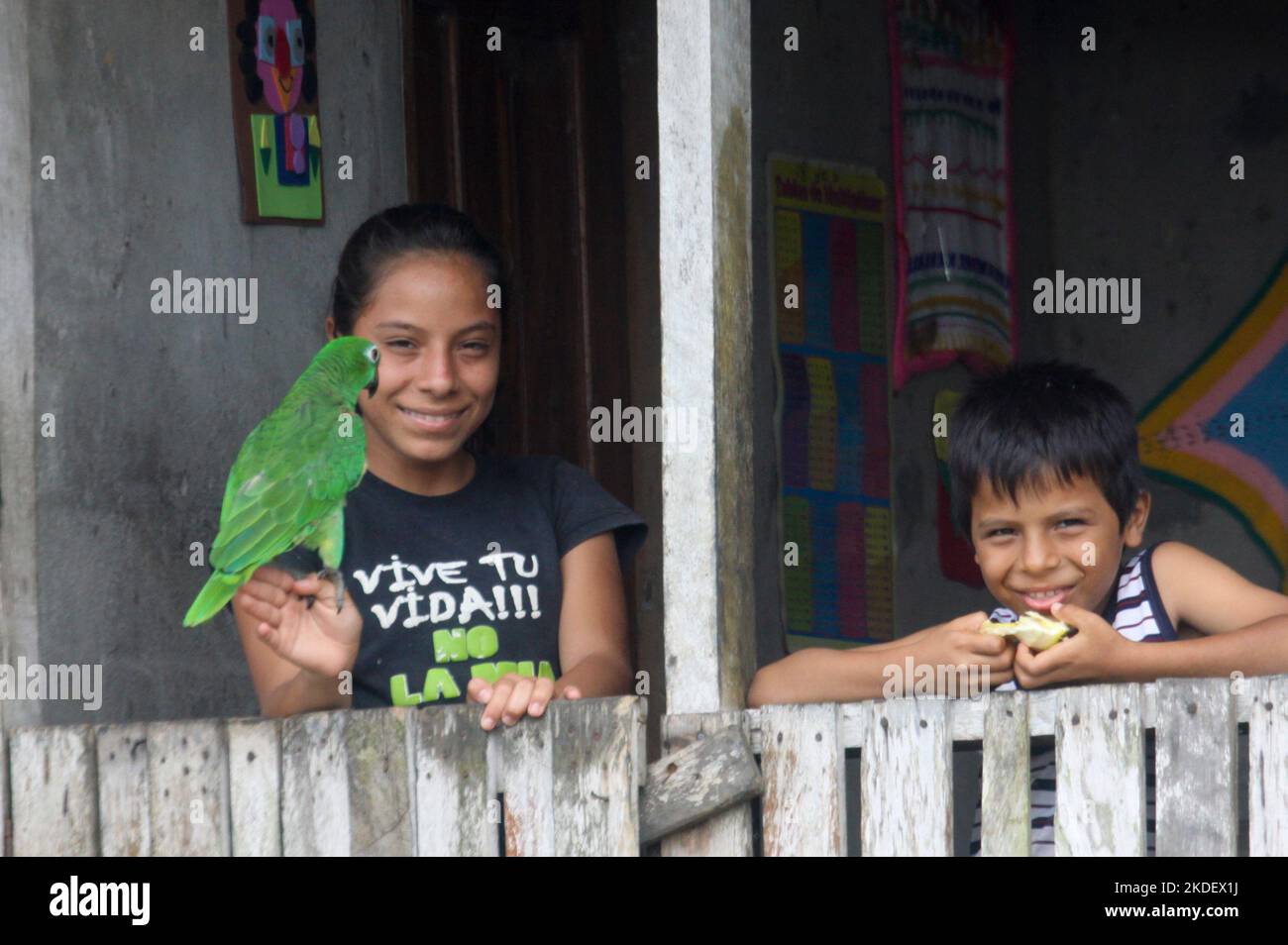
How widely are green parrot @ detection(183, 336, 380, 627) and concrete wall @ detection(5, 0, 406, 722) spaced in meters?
0.71

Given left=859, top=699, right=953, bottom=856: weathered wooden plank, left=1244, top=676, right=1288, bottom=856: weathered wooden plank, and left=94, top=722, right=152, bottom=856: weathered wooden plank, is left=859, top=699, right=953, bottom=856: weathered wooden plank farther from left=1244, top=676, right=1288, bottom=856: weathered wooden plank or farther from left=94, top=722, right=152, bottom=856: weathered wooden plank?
left=94, top=722, right=152, bottom=856: weathered wooden plank

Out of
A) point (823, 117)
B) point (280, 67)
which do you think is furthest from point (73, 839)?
point (823, 117)

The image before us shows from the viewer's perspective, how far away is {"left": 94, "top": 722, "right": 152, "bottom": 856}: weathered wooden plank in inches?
136

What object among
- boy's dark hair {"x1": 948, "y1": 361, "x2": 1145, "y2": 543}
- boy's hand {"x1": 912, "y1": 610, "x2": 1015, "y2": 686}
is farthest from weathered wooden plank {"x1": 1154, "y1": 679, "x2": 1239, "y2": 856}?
boy's dark hair {"x1": 948, "y1": 361, "x2": 1145, "y2": 543}

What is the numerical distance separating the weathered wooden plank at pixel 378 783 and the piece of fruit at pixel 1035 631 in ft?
3.27

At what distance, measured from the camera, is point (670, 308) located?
328 centimetres

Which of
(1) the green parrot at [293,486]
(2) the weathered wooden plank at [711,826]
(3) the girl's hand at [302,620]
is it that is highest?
(1) the green parrot at [293,486]

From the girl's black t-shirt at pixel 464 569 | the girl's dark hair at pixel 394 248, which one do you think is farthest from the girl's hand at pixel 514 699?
the girl's dark hair at pixel 394 248

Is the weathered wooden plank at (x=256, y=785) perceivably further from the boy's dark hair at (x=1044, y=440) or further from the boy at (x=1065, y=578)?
the boy's dark hair at (x=1044, y=440)

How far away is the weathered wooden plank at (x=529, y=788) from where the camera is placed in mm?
3172

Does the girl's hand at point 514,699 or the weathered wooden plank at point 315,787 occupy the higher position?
the girl's hand at point 514,699

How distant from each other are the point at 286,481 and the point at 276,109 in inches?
58.6

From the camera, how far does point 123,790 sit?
11.4ft
